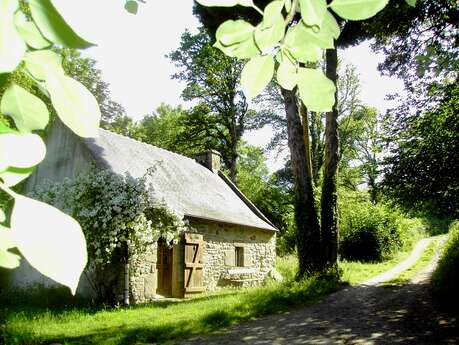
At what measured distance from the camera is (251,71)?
689mm

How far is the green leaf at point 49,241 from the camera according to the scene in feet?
1.16

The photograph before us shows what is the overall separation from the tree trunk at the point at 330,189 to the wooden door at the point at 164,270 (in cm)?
531

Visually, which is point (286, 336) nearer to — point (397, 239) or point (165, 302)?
point (165, 302)

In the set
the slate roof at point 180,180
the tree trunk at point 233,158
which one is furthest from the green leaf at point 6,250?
the tree trunk at point 233,158

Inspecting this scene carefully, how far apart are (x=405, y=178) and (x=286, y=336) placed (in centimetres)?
640

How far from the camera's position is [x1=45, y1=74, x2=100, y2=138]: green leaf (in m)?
0.46

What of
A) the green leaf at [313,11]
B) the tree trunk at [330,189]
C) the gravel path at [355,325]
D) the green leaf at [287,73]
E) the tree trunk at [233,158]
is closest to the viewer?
the green leaf at [313,11]

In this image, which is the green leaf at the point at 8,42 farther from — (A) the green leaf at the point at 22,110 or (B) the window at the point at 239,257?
(B) the window at the point at 239,257

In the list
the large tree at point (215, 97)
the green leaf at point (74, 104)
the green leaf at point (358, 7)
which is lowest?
the green leaf at point (74, 104)

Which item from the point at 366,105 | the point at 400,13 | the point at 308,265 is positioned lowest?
the point at 308,265

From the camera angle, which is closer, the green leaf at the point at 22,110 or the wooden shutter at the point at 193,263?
the green leaf at the point at 22,110

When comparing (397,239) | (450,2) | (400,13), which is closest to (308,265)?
(400,13)

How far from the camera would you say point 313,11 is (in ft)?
2.00

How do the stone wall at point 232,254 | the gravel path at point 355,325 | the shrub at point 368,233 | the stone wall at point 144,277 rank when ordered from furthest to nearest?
the shrub at point 368,233 → the stone wall at point 232,254 → the stone wall at point 144,277 → the gravel path at point 355,325
